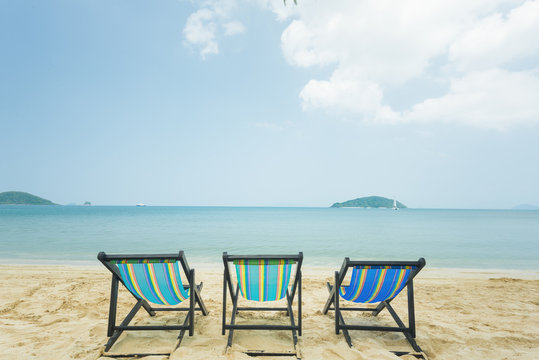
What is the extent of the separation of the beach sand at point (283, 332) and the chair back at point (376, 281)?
421 mm

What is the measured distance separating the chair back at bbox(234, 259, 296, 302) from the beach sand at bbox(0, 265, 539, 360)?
0.43 m

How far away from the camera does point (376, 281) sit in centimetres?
274

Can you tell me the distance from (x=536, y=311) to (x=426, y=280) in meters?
2.06

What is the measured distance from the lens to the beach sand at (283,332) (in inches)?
101

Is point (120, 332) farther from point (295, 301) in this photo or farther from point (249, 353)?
point (295, 301)

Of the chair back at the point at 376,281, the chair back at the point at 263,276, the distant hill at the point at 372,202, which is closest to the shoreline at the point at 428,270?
the chair back at the point at 376,281

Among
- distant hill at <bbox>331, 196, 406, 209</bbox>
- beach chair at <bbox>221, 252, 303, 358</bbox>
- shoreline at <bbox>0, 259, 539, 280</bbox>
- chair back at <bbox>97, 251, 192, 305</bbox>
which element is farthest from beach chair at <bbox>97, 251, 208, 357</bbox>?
distant hill at <bbox>331, 196, 406, 209</bbox>

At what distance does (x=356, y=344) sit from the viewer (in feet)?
8.88

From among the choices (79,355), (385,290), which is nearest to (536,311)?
(385,290)

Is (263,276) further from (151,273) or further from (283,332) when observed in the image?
(151,273)

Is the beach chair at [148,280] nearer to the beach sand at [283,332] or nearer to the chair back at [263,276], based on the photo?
the beach sand at [283,332]

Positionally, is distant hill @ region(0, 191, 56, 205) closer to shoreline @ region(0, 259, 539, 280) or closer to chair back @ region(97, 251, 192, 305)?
shoreline @ region(0, 259, 539, 280)

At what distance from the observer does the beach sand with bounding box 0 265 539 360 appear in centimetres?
256

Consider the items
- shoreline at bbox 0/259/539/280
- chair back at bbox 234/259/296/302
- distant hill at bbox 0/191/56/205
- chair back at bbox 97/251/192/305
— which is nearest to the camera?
chair back at bbox 97/251/192/305
